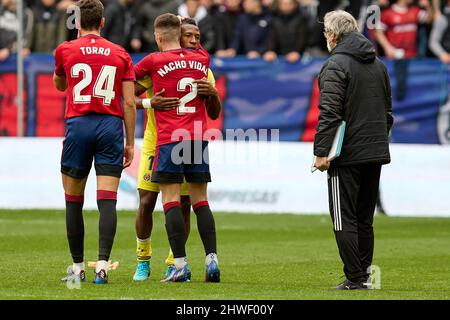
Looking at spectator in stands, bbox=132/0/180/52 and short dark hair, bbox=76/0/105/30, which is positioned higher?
spectator in stands, bbox=132/0/180/52

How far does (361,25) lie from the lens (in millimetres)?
22281

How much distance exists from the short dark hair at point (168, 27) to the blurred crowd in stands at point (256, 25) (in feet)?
39.3

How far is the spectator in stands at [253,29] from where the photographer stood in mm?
23375

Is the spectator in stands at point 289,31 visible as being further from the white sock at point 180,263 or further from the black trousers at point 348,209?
the black trousers at point 348,209

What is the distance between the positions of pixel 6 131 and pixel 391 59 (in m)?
7.65

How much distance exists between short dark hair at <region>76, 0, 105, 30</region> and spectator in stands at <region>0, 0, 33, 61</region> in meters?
13.2

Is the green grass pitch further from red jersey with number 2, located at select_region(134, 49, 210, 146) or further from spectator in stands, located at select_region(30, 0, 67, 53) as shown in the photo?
spectator in stands, located at select_region(30, 0, 67, 53)

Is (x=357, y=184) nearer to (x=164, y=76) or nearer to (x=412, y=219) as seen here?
(x=164, y=76)

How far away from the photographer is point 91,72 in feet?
33.9

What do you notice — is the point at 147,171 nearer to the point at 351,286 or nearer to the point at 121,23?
the point at 351,286

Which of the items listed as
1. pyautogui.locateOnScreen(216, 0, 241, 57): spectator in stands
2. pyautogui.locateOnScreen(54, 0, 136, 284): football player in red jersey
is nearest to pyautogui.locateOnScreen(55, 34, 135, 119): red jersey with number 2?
pyautogui.locateOnScreen(54, 0, 136, 284): football player in red jersey

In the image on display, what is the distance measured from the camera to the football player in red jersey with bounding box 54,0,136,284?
33.9 ft

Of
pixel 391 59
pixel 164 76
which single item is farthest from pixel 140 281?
pixel 391 59
